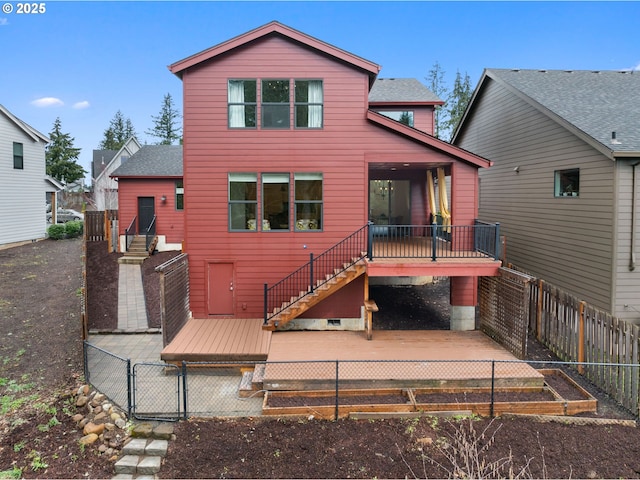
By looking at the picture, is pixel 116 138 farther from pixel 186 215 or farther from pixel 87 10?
pixel 186 215

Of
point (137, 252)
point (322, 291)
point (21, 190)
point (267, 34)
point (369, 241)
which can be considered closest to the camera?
point (369, 241)

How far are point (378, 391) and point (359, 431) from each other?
1.31 meters

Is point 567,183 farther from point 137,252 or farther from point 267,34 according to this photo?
point 137,252

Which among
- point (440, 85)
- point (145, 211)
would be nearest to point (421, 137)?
point (145, 211)

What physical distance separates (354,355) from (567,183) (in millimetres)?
8265

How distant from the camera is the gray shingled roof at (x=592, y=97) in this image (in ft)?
33.7

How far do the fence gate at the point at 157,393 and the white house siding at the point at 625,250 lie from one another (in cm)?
996

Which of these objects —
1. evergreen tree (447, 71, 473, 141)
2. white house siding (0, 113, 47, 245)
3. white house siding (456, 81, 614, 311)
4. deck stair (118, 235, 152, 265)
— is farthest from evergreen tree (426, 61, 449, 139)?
white house siding (0, 113, 47, 245)

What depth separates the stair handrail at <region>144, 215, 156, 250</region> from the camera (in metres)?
19.4

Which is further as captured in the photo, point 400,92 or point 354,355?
point 400,92

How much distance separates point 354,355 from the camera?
29.0 ft

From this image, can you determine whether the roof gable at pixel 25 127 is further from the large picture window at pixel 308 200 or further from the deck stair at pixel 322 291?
the deck stair at pixel 322 291

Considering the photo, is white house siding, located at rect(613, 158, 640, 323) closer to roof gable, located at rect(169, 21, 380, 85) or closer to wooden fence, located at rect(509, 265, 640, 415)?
wooden fence, located at rect(509, 265, 640, 415)

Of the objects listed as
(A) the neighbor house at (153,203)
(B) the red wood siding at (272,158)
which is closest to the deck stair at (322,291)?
(B) the red wood siding at (272,158)
